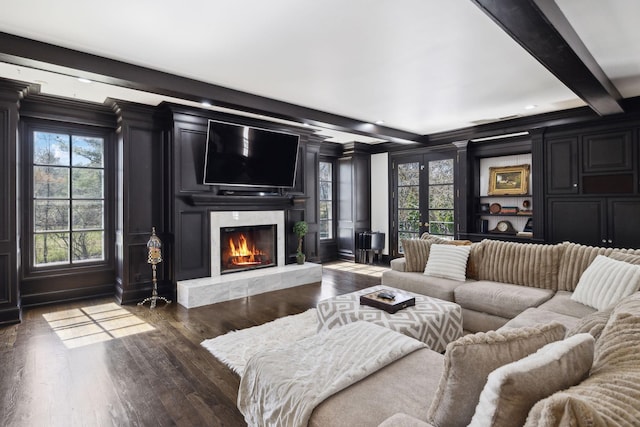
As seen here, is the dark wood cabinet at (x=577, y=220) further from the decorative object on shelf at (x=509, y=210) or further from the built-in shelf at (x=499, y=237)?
the decorative object on shelf at (x=509, y=210)

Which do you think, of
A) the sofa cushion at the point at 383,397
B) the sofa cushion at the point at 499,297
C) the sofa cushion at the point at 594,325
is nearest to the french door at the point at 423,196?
the sofa cushion at the point at 499,297

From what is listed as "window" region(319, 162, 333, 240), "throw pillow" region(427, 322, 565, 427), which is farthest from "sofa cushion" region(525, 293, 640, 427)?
"window" region(319, 162, 333, 240)

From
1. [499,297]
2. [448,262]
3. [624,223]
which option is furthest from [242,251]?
[624,223]

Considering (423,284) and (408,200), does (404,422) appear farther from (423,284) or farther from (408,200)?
(408,200)

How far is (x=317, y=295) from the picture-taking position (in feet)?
15.7

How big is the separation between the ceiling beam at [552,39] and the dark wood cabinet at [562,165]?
1515mm

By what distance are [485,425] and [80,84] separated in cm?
441

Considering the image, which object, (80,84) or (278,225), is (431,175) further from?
(80,84)

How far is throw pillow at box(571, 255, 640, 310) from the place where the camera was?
2.48 metres

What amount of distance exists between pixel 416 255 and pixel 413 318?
1.64m

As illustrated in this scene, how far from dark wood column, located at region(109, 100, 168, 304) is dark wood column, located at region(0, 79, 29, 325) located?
0.96 meters

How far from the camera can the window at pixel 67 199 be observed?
4262mm

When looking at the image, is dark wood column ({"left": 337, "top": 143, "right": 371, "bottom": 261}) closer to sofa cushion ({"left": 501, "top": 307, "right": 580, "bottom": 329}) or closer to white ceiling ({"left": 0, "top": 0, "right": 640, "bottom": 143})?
white ceiling ({"left": 0, "top": 0, "right": 640, "bottom": 143})

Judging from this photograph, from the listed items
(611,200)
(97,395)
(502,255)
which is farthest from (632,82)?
(97,395)
